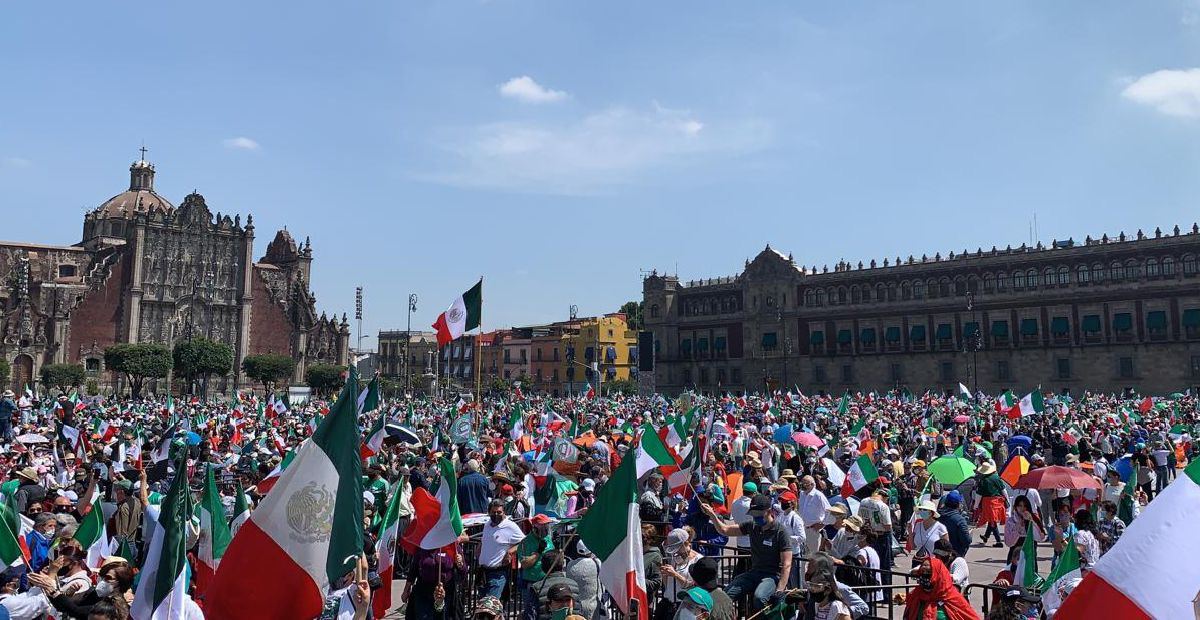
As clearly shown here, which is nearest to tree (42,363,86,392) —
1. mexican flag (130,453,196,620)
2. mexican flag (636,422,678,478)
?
mexican flag (636,422,678,478)

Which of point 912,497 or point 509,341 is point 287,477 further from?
point 509,341

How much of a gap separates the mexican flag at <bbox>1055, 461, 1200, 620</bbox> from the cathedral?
6981 cm

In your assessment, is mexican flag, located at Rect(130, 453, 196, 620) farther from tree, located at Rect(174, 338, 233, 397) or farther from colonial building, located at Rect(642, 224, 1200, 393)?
tree, located at Rect(174, 338, 233, 397)

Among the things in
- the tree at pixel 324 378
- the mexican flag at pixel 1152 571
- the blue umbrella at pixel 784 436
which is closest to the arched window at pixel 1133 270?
the blue umbrella at pixel 784 436

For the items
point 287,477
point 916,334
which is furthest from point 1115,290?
point 287,477

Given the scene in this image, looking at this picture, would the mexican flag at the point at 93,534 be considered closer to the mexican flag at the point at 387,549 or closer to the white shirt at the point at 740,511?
the mexican flag at the point at 387,549

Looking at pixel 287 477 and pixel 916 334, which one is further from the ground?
pixel 916 334

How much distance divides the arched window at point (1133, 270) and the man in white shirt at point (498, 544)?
197 feet

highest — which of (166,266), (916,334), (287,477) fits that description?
(166,266)

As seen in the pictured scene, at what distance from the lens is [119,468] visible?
43.1ft

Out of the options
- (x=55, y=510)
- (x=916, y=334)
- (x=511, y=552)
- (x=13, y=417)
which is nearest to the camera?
(x=511, y=552)

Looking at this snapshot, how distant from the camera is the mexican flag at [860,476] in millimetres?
12188

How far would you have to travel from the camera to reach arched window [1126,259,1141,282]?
5750 centimetres

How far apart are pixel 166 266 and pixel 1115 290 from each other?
70.0 m
